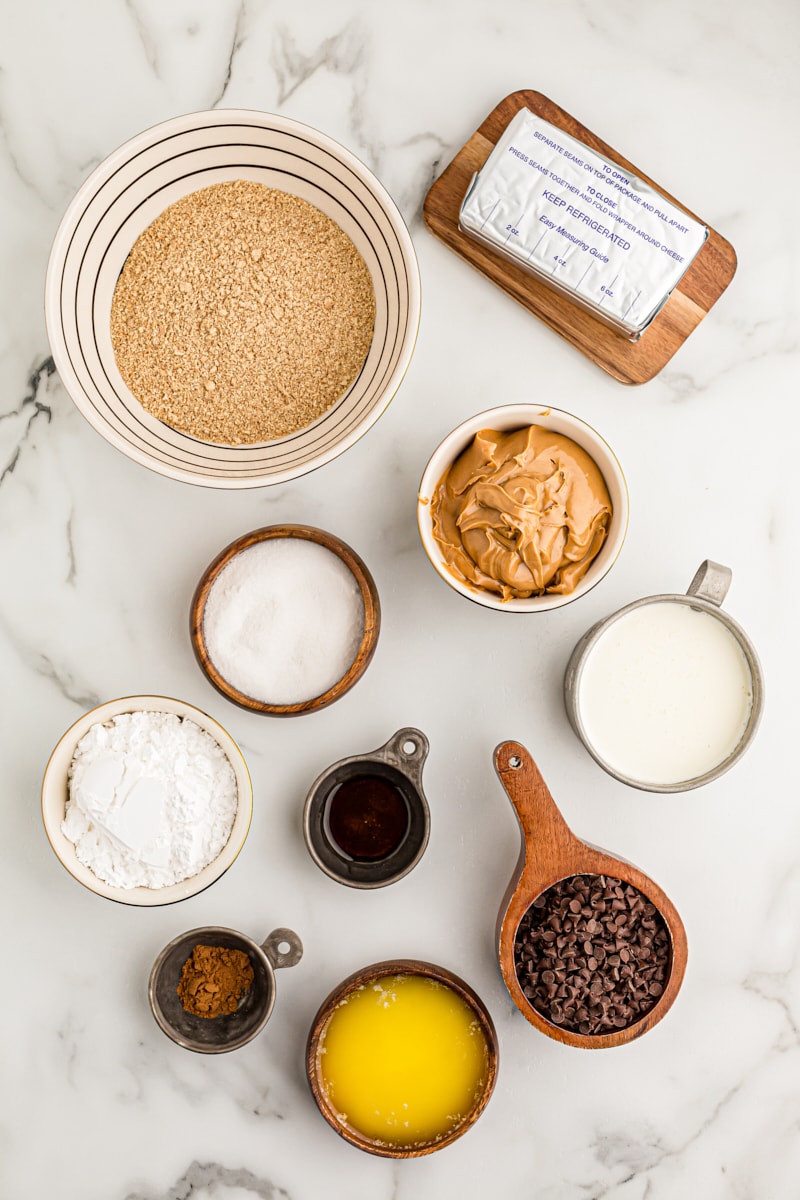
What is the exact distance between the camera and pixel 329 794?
4.28ft

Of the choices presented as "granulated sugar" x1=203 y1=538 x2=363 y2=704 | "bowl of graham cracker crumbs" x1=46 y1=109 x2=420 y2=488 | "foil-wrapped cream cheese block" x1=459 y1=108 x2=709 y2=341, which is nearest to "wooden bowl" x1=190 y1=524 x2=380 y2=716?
"granulated sugar" x1=203 y1=538 x2=363 y2=704

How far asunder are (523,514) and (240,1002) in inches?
32.9

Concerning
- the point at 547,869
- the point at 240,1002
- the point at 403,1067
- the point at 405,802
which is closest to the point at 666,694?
the point at 547,869

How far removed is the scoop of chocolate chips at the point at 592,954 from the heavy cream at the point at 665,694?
186mm

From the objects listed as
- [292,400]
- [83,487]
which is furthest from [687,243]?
[83,487]

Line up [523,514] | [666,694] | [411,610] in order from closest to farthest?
1. [523,514]
2. [666,694]
3. [411,610]

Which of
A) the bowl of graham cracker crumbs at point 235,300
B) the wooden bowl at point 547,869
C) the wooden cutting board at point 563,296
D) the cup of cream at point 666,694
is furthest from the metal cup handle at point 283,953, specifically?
the wooden cutting board at point 563,296

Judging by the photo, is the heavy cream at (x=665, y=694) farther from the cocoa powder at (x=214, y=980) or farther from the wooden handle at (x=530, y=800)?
the cocoa powder at (x=214, y=980)

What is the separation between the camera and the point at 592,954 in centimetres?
119

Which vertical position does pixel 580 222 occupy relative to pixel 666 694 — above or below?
above

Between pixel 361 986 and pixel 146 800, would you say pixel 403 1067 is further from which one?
pixel 146 800

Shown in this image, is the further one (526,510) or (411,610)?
(411,610)

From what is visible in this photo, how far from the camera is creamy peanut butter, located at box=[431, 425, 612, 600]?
1122mm

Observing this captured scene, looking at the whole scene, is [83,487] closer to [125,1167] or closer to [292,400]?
[292,400]
